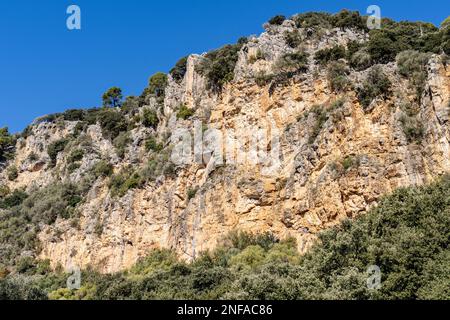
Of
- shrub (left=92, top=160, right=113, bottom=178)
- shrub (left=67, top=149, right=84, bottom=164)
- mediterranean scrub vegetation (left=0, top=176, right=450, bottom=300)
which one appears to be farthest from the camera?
shrub (left=67, top=149, right=84, bottom=164)

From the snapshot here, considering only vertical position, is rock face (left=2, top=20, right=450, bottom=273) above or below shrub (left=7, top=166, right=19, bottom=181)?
below

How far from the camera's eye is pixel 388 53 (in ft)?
133

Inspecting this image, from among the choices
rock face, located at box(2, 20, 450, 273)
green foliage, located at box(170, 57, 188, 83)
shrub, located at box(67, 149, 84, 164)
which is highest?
green foliage, located at box(170, 57, 188, 83)

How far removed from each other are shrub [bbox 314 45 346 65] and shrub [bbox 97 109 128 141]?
86.1ft

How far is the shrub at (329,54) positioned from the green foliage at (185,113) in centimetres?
1258

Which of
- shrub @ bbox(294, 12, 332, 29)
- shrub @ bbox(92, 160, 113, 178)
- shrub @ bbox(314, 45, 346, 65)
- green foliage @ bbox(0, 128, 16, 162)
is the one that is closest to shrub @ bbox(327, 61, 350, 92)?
shrub @ bbox(314, 45, 346, 65)

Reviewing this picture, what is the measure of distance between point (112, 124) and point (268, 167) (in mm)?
28227

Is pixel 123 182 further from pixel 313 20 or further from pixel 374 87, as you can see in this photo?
pixel 374 87

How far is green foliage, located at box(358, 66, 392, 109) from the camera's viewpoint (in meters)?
36.9

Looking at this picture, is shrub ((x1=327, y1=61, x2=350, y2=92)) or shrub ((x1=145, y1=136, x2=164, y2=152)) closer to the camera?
shrub ((x1=327, y1=61, x2=350, y2=92))

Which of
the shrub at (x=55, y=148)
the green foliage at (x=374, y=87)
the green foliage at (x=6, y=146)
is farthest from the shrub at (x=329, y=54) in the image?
the green foliage at (x=6, y=146)

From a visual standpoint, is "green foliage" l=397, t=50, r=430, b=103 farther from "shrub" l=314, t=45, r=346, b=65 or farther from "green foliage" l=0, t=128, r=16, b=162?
"green foliage" l=0, t=128, r=16, b=162
